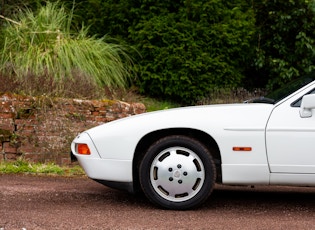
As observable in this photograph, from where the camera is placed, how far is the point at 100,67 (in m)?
11.9

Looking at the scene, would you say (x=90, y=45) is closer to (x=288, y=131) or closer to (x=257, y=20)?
(x=257, y=20)

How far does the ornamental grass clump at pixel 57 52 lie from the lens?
11062mm

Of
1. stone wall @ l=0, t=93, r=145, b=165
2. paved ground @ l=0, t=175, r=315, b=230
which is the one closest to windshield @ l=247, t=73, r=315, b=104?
paved ground @ l=0, t=175, r=315, b=230

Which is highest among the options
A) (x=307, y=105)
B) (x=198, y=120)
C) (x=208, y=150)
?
(x=307, y=105)

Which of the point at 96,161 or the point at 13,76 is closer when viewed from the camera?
the point at 96,161

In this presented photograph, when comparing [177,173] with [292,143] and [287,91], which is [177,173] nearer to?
[292,143]

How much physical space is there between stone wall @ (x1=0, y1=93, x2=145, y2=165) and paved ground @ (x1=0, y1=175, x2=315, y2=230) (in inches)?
64.9

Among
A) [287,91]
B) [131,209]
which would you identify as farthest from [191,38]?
[131,209]

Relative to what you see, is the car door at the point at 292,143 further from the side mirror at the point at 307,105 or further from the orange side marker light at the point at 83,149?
the orange side marker light at the point at 83,149

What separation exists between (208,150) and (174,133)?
349 millimetres

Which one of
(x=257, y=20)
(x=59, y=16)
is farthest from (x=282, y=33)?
(x=59, y=16)

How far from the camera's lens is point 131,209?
622 cm

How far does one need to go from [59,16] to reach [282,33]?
459 centimetres

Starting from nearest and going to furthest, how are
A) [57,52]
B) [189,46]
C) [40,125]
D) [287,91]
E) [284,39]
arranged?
[287,91], [40,125], [57,52], [189,46], [284,39]
